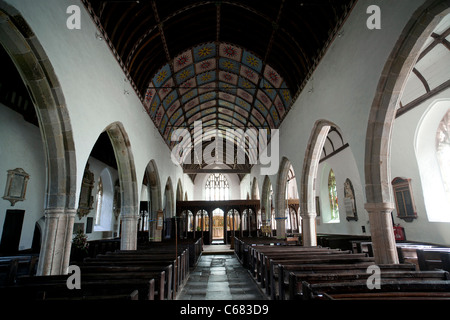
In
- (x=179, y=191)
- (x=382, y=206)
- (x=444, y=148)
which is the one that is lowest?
(x=382, y=206)

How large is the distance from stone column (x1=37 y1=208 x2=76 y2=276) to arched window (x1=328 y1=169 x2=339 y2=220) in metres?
10.4

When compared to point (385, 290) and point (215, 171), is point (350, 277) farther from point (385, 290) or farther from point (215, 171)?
point (215, 171)

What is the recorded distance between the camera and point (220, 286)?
514cm

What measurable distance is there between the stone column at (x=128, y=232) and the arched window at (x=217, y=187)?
16.6m

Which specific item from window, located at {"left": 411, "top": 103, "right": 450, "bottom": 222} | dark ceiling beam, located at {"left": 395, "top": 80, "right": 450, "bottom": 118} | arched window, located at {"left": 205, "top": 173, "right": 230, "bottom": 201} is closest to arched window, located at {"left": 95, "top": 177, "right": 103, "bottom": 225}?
dark ceiling beam, located at {"left": 395, "top": 80, "right": 450, "bottom": 118}

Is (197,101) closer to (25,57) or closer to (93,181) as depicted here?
(93,181)

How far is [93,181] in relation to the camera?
10.5m

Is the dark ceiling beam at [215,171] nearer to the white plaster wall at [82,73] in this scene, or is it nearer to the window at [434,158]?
the white plaster wall at [82,73]

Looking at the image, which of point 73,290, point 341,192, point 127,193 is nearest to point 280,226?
point 341,192

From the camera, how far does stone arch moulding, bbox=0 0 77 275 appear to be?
3.58m

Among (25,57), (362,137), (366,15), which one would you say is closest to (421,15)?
(366,15)

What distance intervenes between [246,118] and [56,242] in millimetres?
10350

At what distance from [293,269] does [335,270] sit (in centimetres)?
53

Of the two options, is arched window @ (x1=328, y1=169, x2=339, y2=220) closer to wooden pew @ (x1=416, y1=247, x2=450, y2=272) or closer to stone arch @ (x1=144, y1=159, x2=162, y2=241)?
wooden pew @ (x1=416, y1=247, x2=450, y2=272)
